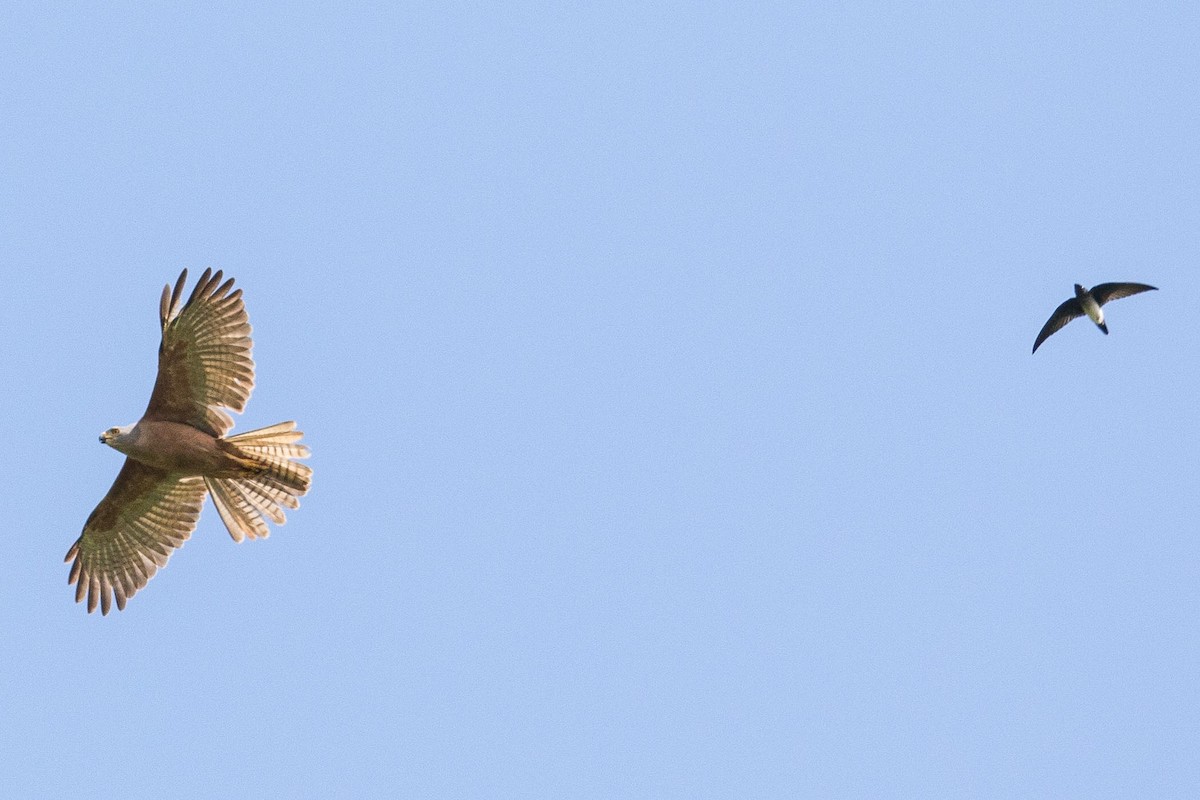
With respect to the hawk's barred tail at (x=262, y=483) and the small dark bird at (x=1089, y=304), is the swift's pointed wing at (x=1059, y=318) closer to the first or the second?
the small dark bird at (x=1089, y=304)

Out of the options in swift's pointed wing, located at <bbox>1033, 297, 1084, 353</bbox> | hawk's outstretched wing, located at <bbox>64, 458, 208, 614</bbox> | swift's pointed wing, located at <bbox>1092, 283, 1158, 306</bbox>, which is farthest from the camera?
swift's pointed wing, located at <bbox>1033, 297, 1084, 353</bbox>

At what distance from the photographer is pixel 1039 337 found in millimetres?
20828

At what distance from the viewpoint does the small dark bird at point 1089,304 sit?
19.9 m

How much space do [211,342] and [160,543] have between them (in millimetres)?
3049

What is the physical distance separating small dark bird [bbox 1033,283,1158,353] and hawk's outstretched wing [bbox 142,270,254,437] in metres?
9.79

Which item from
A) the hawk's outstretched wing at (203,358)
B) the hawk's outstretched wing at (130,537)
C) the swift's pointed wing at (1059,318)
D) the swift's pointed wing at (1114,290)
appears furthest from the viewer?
the swift's pointed wing at (1059,318)

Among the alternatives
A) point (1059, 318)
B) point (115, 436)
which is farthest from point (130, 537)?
point (1059, 318)

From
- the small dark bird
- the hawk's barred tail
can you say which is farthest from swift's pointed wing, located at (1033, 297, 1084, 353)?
the hawk's barred tail

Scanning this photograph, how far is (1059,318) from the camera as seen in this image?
2084cm

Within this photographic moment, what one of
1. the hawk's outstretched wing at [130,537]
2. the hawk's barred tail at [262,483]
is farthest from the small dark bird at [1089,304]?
the hawk's outstretched wing at [130,537]

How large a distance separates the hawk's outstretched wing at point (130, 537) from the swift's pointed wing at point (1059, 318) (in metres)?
10.7

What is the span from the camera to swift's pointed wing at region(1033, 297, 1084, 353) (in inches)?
816

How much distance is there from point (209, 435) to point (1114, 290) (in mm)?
11030

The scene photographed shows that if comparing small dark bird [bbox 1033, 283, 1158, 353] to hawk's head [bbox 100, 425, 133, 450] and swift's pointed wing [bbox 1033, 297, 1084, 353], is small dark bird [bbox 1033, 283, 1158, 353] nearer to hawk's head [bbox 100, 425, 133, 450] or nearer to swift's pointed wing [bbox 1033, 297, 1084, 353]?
swift's pointed wing [bbox 1033, 297, 1084, 353]
